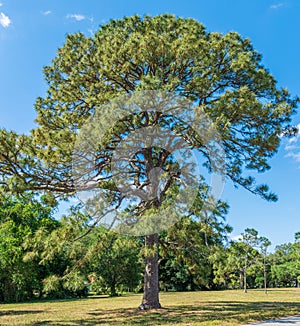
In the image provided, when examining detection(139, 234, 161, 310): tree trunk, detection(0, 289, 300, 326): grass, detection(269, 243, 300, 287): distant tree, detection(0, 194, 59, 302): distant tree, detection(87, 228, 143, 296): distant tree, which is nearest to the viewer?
detection(0, 289, 300, 326): grass

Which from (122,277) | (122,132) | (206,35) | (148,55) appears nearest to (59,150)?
(122,132)

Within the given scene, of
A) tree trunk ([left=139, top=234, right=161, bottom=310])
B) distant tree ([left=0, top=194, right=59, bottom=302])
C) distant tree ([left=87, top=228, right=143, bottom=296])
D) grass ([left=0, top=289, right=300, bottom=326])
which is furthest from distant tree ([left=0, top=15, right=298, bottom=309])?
distant tree ([left=87, top=228, right=143, bottom=296])

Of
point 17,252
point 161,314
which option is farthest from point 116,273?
point 161,314

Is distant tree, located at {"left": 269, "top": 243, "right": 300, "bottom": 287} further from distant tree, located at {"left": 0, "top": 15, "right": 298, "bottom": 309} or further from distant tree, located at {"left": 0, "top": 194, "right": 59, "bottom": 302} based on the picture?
distant tree, located at {"left": 0, "top": 15, "right": 298, "bottom": 309}

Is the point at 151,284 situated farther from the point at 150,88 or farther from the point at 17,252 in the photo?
the point at 17,252

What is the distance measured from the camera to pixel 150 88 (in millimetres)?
7266

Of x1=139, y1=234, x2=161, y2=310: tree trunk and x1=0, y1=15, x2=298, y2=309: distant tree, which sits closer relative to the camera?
x1=0, y1=15, x2=298, y2=309: distant tree

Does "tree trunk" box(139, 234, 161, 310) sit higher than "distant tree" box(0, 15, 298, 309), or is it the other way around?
"distant tree" box(0, 15, 298, 309)

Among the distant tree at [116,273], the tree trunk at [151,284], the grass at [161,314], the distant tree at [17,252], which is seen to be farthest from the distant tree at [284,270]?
the tree trunk at [151,284]

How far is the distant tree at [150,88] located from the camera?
7.63 m

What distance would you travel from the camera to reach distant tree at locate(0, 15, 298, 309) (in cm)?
763

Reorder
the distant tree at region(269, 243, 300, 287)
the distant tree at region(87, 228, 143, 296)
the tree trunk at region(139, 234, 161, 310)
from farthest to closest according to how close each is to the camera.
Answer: the distant tree at region(269, 243, 300, 287), the distant tree at region(87, 228, 143, 296), the tree trunk at region(139, 234, 161, 310)

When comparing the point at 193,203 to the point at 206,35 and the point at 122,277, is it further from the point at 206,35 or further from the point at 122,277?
the point at 122,277

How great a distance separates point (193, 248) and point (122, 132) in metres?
3.71
